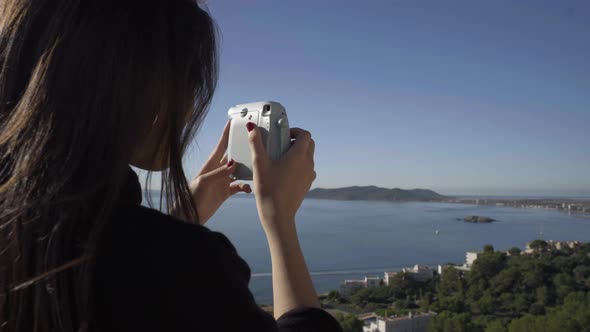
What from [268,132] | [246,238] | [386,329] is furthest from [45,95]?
[386,329]

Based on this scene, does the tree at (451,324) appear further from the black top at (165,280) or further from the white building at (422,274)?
the black top at (165,280)

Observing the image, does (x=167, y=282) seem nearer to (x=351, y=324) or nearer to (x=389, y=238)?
(x=351, y=324)

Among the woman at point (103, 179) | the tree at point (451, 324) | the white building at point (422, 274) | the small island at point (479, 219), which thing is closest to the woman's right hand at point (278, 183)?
the woman at point (103, 179)

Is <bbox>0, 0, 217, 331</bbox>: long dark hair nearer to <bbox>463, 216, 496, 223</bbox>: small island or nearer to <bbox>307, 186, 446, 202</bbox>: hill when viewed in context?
<bbox>307, 186, 446, 202</bbox>: hill

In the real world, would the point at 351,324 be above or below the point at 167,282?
below

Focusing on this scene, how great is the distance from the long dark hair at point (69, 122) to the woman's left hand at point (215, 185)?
0.34 m

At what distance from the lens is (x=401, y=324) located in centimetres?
926

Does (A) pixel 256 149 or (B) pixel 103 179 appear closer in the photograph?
(B) pixel 103 179

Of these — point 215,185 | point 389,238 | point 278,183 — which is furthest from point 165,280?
point 389,238

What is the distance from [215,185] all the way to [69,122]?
1.50 ft

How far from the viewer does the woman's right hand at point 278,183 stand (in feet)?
1.86

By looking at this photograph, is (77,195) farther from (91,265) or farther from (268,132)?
(268,132)

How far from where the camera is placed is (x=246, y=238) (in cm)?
675

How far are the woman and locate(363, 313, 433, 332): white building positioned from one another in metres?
9.07
